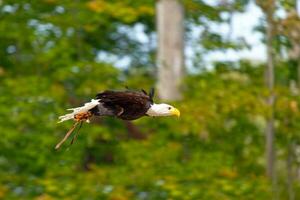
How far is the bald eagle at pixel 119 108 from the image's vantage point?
162 cm

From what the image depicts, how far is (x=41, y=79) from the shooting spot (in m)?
10.3

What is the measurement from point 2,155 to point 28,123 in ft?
1.83

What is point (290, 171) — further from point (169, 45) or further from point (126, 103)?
point (126, 103)

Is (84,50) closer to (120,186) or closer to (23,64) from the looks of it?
(23,64)

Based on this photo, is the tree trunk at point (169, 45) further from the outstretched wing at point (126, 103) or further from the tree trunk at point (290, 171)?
the outstretched wing at point (126, 103)

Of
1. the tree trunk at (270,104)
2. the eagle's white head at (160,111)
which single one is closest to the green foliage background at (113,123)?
the tree trunk at (270,104)

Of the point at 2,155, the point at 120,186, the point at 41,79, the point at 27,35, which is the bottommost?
the point at 120,186

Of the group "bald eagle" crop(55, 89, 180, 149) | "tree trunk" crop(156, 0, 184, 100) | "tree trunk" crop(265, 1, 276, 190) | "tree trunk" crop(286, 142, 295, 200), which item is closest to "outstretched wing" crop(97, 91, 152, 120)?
"bald eagle" crop(55, 89, 180, 149)

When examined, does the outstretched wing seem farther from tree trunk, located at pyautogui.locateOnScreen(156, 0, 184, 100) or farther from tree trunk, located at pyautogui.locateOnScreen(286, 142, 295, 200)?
tree trunk, located at pyautogui.locateOnScreen(286, 142, 295, 200)

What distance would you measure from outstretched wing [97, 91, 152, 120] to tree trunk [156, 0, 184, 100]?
942 centimetres

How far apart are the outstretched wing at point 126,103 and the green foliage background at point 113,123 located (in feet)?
24.5

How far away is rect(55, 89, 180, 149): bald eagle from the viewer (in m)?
1.62

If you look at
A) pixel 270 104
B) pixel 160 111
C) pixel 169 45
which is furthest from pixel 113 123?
pixel 160 111

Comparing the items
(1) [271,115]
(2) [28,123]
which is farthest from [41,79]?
(1) [271,115]
